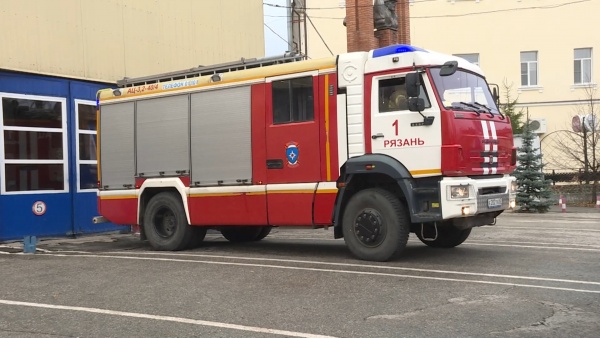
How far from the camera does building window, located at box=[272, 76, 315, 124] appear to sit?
900 centimetres

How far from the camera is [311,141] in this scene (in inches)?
353

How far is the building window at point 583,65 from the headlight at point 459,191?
2789 centimetres

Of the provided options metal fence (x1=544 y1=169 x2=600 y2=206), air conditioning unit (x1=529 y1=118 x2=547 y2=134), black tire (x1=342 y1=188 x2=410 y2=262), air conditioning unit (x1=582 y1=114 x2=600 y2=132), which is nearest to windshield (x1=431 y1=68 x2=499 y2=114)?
black tire (x1=342 y1=188 x2=410 y2=262)

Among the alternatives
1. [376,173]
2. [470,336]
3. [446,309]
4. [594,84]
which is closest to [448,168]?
[376,173]

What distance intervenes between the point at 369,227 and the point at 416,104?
1.91 meters

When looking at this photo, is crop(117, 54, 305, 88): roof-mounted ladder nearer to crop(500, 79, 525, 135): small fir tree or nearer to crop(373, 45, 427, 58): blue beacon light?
crop(373, 45, 427, 58): blue beacon light

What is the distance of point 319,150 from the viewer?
888 cm

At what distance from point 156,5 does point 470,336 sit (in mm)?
13563

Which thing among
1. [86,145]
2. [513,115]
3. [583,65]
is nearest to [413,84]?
[86,145]

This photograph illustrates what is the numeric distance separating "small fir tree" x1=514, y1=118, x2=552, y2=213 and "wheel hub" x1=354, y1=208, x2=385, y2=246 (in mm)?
14331

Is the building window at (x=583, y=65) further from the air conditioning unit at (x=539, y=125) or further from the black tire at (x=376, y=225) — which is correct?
the black tire at (x=376, y=225)

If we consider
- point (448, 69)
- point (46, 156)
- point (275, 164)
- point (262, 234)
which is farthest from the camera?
point (46, 156)

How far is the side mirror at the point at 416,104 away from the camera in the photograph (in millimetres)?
7922

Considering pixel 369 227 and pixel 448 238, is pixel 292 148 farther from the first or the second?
pixel 448 238
